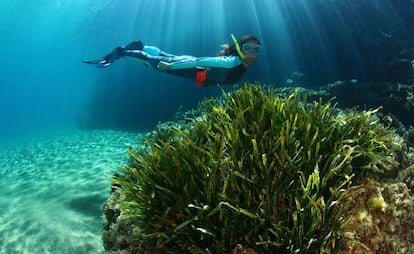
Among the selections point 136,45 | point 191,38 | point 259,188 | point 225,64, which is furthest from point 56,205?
point 191,38

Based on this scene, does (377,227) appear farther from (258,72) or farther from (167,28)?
(167,28)

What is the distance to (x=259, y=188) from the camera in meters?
2.98

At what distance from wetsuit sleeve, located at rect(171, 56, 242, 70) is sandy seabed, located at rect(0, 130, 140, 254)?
3.80 m

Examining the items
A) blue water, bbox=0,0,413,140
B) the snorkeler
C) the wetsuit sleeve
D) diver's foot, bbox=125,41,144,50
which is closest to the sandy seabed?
the snorkeler

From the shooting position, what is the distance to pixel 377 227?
324 cm

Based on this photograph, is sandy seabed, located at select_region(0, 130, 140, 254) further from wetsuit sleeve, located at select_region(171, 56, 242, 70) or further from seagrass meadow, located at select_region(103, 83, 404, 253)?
wetsuit sleeve, located at select_region(171, 56, 242, 70)

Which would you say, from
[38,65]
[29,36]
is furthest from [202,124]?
[38,65]

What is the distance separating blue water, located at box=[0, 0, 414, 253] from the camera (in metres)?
22.5

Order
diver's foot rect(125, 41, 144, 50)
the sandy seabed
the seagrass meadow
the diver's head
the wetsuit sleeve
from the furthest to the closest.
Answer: diver's foot rect(125, 41, 144, 50), the wetsuit sleeve, the diver's head, the sandy seabed, the seagrass meadow

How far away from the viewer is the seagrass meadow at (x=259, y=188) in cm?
267

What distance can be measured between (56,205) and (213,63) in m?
5.91

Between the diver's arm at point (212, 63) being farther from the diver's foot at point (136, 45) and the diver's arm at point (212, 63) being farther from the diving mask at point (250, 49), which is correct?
the diver's foot at point (136, 45)

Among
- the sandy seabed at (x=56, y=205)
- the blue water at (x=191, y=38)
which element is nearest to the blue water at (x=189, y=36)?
the blue water at (x=191, y=38)

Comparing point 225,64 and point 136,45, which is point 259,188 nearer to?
point 225,64
